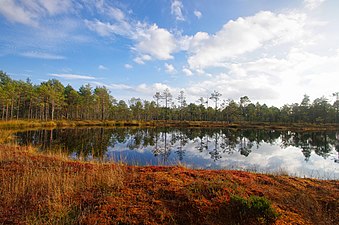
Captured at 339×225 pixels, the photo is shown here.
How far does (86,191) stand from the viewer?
20.2ft

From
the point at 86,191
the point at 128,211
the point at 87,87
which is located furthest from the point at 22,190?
the point at 87,87

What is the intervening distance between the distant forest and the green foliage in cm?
6737

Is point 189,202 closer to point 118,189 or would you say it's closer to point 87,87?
point 118,189

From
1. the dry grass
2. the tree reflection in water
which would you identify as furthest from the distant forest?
the dry grass

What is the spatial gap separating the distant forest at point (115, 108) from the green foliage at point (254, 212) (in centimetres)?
6737

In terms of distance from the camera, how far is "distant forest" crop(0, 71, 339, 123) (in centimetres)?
6462

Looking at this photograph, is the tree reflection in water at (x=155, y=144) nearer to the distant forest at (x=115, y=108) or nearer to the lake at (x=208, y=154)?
the lake at (x=208, y=154)

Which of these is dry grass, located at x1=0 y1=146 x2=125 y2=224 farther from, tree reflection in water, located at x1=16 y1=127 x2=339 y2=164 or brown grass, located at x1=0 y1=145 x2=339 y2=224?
tree reflection in water, located at x1=16 y1=127 x2=339 y2=164

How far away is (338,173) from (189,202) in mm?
14598

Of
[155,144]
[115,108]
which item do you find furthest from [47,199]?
[115,108]

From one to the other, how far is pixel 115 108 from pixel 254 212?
9249 centimetres

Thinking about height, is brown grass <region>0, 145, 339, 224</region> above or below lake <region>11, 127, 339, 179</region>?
above

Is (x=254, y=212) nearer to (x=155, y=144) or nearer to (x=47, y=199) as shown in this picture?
(x=47, y=199)

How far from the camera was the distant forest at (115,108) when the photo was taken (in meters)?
64.6
